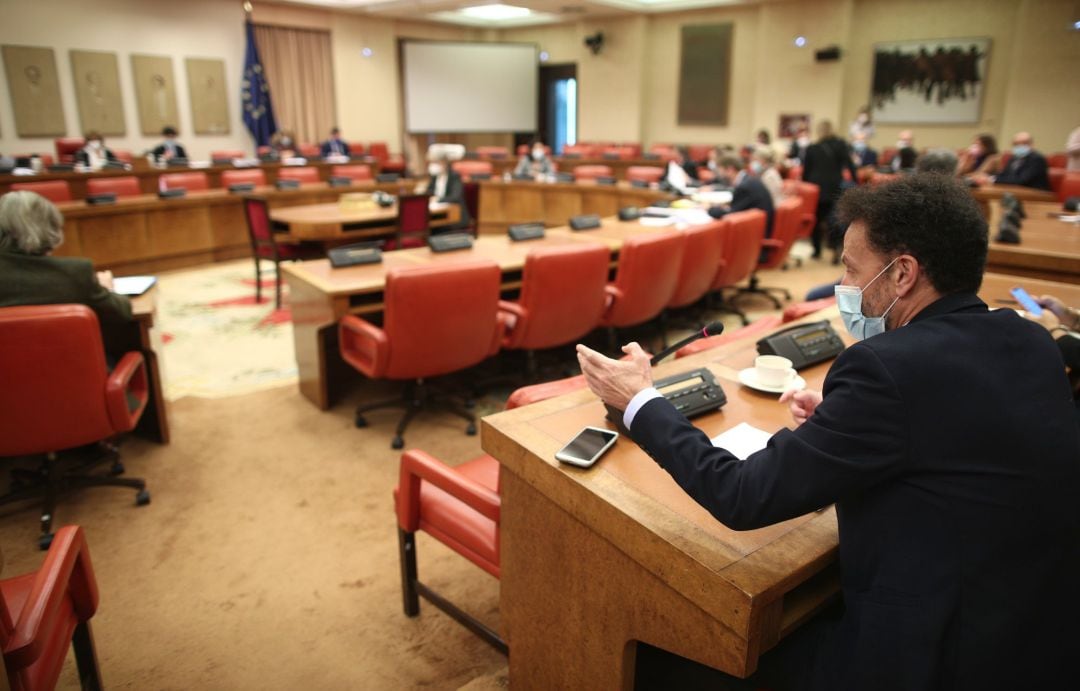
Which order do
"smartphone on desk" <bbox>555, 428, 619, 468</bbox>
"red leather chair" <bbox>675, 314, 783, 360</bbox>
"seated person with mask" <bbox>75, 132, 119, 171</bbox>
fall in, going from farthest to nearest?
"seated person with mask" <bbox>75, 132, 119, 171</bbox>
"red leather chair" <bbox>675, 314, 783, 360</bbox>
"smartphone on desk" <bbox>555, 428, 619, 468</bbox>

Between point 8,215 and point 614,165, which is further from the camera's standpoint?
point 614,165

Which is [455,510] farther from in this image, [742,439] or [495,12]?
[495,12]

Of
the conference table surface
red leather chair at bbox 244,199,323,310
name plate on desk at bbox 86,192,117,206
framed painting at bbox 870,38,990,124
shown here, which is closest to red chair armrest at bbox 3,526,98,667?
the conference table surface

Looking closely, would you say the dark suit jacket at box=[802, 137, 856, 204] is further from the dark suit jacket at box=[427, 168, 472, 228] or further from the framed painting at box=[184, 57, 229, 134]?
the framed painting at box=[184, 57, 229, 134]

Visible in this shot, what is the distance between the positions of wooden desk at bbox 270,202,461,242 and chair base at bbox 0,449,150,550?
300 centimetres

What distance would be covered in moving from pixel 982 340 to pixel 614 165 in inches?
384

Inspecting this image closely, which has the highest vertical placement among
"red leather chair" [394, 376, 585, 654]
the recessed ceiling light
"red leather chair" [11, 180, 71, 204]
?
the recessed ceiling light

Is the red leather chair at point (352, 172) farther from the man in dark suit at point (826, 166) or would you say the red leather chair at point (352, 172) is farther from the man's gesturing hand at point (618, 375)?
the man's gesturing hand at point (618, 375)

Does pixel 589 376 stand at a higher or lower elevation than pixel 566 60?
lower

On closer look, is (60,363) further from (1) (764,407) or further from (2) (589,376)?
(1) (764,407)

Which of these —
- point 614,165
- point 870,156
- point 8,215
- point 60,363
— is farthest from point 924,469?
point 870,156

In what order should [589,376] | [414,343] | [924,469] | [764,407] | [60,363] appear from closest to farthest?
1. [924,469]
2. [589,376]
3. [764,407]
4. [60,363]
5. [414,343]

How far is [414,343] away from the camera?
3049 mm

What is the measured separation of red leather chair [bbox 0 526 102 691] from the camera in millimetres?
1198
